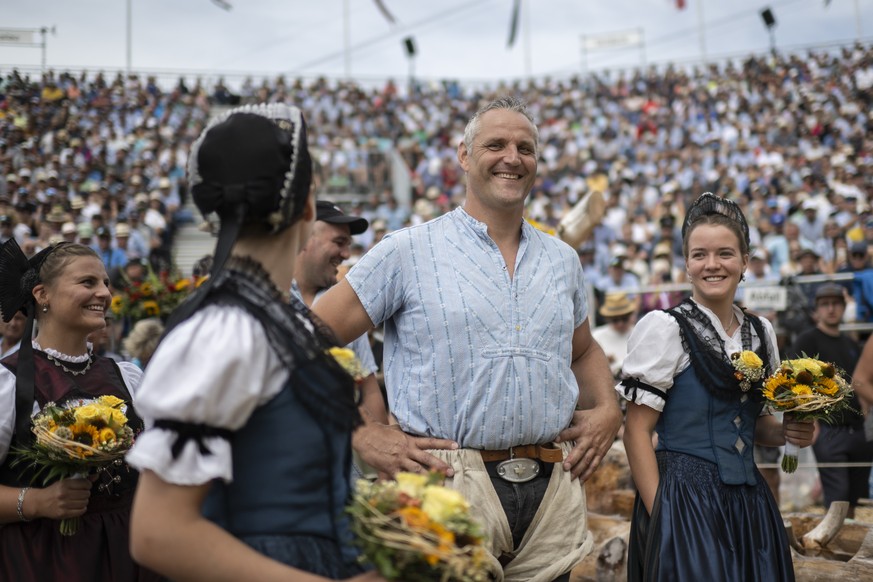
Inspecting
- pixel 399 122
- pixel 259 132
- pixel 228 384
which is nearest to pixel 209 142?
pixel 259 132

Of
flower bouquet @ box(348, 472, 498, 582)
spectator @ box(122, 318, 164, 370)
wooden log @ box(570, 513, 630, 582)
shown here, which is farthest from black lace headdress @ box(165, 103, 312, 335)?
spectator @ box(122, 318, 164, 370)

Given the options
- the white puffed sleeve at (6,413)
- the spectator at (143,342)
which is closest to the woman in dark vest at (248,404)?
the white puffed sleeve at (6,413)

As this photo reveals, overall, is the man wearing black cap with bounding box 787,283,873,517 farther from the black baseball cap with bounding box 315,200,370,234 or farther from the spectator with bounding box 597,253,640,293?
the spectator with bounding box 597,253,640,293

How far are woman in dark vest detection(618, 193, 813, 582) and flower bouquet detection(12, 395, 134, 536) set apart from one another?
193 cm

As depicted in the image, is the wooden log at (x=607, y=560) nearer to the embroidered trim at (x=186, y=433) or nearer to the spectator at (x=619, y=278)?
the embroidered trim at (x=186, y=433)

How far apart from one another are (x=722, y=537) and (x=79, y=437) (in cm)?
237

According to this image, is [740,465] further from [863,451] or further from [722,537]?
[863,451]

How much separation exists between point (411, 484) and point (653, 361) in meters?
1.96

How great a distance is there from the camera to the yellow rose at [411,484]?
70.6 inches

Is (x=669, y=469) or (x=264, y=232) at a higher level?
(x=264, y=232)

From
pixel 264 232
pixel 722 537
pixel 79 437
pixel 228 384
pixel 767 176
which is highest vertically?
pixel 767 176

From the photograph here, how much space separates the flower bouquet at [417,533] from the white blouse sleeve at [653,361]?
74.2 inches

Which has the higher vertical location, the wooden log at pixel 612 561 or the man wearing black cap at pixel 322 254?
the man wearing black cap at pixel 322 254

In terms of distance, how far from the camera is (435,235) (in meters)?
3.35
